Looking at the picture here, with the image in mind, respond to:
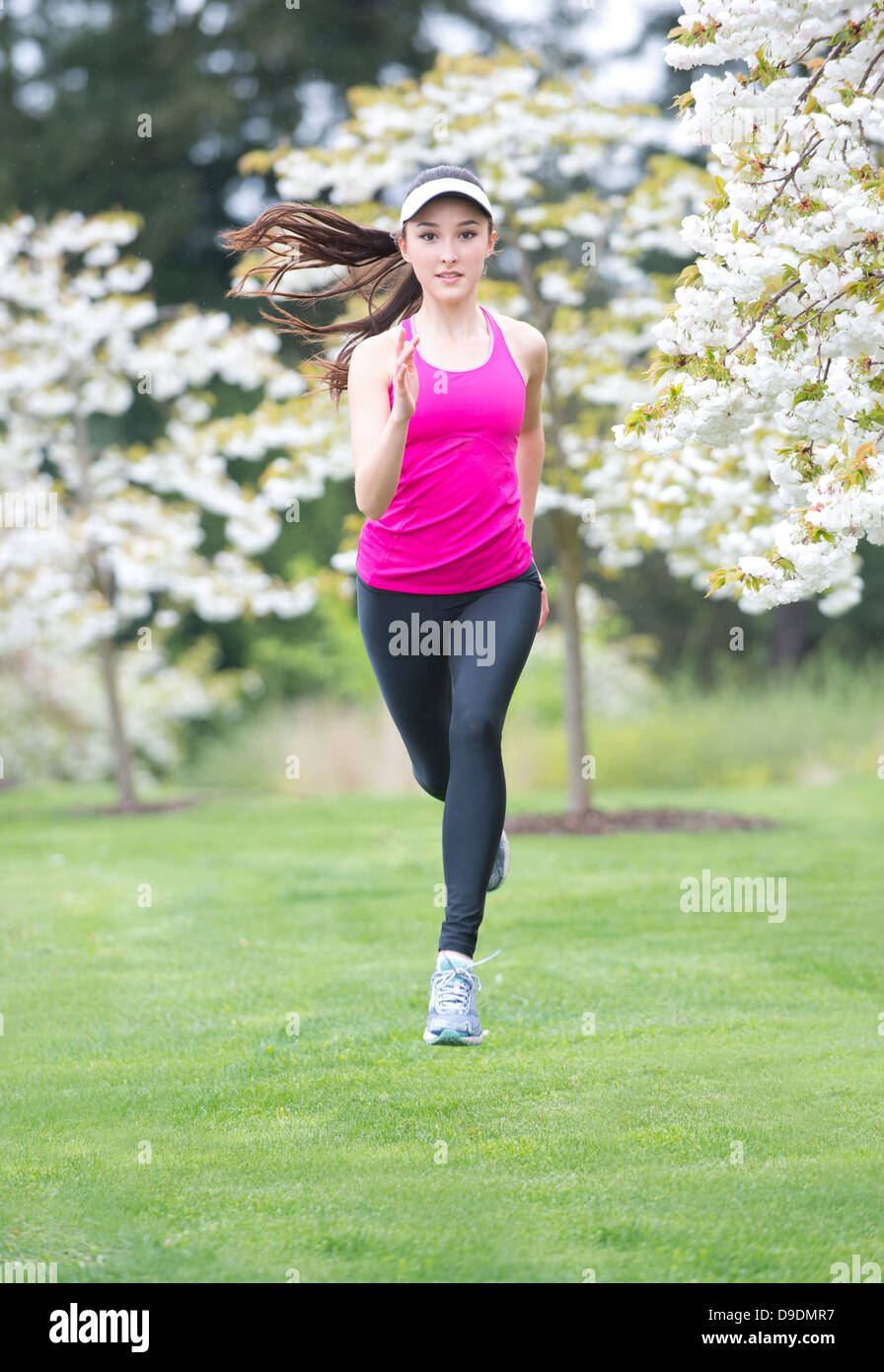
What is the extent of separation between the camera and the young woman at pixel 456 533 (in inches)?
166

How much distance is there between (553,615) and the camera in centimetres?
2142

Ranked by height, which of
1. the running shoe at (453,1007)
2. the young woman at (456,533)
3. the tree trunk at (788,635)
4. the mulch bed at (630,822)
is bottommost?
the running shoe at (453,1007)

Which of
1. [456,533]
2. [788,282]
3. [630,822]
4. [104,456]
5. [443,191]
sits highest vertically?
A: [104,456]

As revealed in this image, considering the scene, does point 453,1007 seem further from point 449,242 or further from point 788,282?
point 788,282

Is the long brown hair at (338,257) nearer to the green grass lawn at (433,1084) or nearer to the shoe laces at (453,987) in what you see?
the shoe laces at (453,987)

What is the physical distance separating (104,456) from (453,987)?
1085 centimetres

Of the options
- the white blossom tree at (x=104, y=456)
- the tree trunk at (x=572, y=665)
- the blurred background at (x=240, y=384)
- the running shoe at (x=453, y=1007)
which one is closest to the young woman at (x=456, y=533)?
the running shoe at (x=453, y=1007)

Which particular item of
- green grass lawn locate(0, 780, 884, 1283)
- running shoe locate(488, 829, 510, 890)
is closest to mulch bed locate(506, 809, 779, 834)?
green grass lawn locate(0, 780, 884, 1283)

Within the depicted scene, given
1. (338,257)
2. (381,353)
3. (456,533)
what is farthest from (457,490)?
(338,257)

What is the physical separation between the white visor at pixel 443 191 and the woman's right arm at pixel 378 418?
37 centimetres

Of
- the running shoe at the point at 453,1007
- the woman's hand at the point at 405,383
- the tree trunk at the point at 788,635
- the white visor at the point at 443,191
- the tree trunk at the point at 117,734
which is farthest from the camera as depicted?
the tree trunk at the point at 788,635

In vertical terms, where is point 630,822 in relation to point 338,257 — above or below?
below

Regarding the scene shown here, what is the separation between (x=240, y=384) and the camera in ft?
59.8
